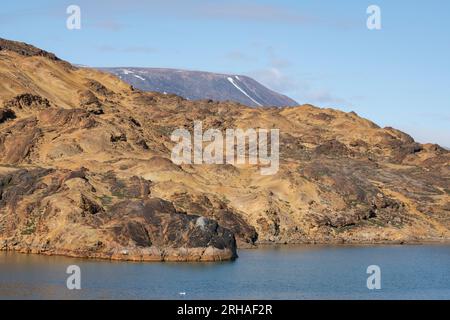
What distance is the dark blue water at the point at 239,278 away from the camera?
71.6m

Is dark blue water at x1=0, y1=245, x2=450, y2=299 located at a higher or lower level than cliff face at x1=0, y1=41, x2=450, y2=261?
lower

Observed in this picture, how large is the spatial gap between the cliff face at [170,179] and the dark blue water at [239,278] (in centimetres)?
547

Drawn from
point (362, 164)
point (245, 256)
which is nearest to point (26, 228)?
point (245, 256)

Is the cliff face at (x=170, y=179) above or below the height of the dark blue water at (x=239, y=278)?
above

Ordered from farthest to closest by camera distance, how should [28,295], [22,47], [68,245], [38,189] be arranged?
1. [22,47]
2. [38,189]
3. [68,245]
4. [28,295]

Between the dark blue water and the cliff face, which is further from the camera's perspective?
the cliff face

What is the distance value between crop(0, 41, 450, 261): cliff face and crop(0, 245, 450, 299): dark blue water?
5.47 m

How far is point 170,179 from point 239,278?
44.3 meters

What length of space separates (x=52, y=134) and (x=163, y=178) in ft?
84.5

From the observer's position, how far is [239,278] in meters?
81.8

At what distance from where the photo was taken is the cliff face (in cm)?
9781

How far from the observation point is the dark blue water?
2817 inches

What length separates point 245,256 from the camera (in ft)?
334

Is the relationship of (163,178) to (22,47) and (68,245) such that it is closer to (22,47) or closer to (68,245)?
(68,245)
